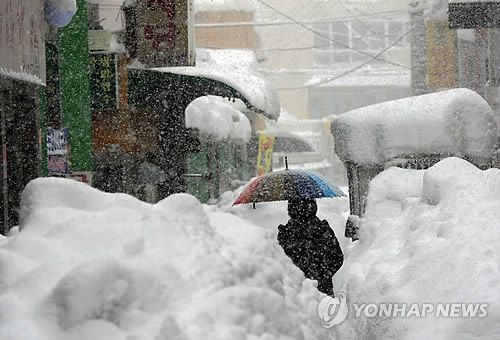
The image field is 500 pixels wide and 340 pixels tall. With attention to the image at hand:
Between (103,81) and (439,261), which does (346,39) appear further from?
(439,261)

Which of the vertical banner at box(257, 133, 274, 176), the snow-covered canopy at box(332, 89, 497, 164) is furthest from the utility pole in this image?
the snow-covered canopy at box(332, 89, 497, 164)

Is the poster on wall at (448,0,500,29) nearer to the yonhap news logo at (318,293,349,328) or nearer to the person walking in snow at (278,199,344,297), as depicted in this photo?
the person walking in snow at (278,199,344,297)

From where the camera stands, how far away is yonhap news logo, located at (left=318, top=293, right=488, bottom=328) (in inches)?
163

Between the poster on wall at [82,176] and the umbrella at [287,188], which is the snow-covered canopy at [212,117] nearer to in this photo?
the poster on wall at [82,176]

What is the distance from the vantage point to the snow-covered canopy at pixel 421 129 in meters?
12.3

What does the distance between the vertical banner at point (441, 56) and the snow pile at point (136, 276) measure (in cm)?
2153

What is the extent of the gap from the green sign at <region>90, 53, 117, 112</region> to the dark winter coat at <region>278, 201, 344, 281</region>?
8.26 meters

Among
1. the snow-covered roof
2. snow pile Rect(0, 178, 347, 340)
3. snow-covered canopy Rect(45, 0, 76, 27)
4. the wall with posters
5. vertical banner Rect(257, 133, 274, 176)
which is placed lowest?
vertical banner Rect(257, 133, 274, 176)

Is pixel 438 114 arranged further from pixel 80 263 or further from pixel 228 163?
pixel 228 163

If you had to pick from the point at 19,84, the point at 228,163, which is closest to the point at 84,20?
the point at 19,84

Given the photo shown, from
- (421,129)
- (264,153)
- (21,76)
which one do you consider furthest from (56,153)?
(264,153)

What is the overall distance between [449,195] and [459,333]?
2.07 m

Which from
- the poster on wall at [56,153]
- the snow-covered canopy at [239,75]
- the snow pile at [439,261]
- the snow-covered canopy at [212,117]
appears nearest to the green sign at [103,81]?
the snow-covered canopy at [239,75]

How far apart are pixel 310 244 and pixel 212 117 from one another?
15.4m
